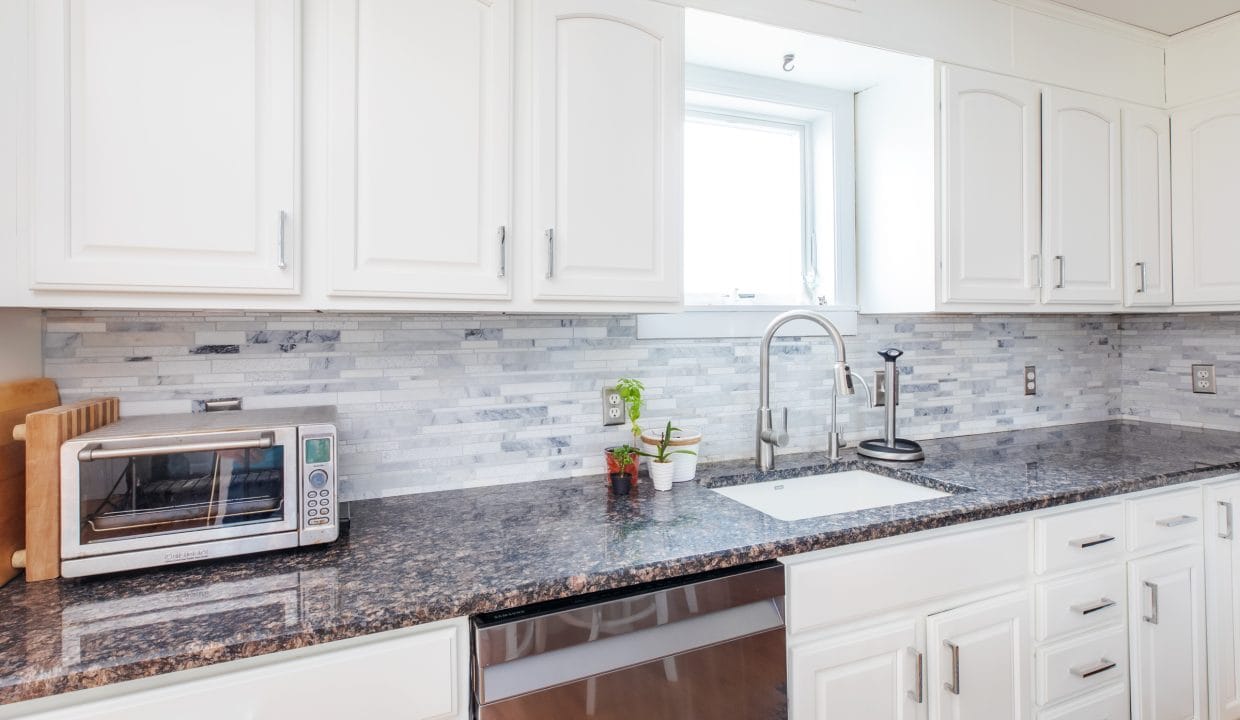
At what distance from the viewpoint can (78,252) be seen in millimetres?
1119

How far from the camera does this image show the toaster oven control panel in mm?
1219

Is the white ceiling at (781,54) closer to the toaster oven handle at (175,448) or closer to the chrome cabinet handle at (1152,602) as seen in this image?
the toaster oven handle at (175,448)

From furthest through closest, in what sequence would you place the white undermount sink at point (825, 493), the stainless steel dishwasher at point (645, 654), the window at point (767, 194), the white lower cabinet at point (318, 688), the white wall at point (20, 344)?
the window at point (767, 194)
the white undermount sink at point (825, 493)
the white wall at point (20, 344)
the stainless steel dishwasher at point (645, 654)
the white lower cabinet at point (318, 688)

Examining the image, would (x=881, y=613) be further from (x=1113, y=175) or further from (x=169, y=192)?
(x=1113, y=175)

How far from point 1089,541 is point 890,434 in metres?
0.60

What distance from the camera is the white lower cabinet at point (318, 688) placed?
878mm

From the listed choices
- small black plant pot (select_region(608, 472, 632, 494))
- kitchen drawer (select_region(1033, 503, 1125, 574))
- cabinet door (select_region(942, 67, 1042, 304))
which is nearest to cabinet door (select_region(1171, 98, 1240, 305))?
cabinet door (select_region(942, 67, 1042, 304))

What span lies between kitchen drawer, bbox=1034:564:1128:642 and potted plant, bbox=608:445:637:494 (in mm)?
1096

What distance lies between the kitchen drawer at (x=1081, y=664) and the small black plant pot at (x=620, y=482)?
1151 mm

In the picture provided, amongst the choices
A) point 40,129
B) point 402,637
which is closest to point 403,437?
point 402,637

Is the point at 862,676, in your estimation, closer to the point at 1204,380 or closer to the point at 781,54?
the point at 781,54

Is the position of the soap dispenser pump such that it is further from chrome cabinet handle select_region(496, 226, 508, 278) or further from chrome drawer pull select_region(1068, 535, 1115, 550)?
chrome cabinet handle select_region(496, 226, 508, 278)

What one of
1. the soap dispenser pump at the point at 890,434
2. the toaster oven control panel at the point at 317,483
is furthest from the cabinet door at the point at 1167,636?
the toaster oven control panel at the point at 317,483

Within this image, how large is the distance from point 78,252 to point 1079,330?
3.42 meters
